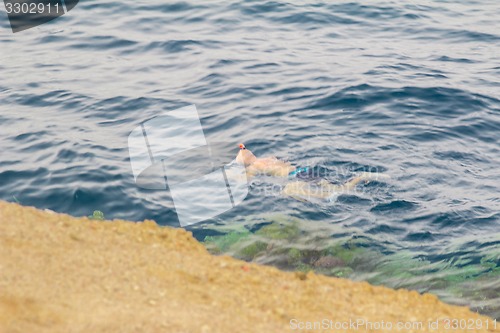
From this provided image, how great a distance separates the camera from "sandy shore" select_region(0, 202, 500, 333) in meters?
4.74

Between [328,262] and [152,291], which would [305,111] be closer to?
[328,262]

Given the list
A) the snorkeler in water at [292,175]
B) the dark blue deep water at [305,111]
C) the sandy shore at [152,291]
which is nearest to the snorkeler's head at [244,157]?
the snorkeler in water at [292,175]

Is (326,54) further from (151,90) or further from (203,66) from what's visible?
(151,90)

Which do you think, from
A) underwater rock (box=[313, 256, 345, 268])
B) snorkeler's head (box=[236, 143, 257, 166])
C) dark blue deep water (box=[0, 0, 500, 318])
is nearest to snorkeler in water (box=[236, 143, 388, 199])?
snorkeler's head (box=[236, 143, 257, 166])

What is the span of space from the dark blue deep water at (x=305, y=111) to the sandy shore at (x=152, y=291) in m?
2.12

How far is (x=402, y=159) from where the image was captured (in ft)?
35.2

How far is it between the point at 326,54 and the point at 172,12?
4661 mm

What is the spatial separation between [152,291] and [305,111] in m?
7.72

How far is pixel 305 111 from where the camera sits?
1249cm

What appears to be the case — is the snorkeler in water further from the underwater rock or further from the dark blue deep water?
the underwater rock

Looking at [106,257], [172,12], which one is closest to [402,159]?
[106,257]

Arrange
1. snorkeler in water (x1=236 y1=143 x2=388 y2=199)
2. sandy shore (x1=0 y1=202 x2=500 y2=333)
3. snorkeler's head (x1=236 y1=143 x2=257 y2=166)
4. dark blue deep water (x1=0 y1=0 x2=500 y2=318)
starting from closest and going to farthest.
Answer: sandy shore (x1=0 y1=202 x2=500 y2=333)
dark blue deep water (x1=0 y1=0 x2=500 y2=318)
snorkeler in water (x1=236 y1=143 x2=388 y2=199)
snorkeler's head (x1=236 y1=143 x2=257 y2=166)

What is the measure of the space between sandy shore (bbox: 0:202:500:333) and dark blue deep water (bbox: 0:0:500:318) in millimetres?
2120

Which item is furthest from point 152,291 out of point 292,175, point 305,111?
point 305,111
